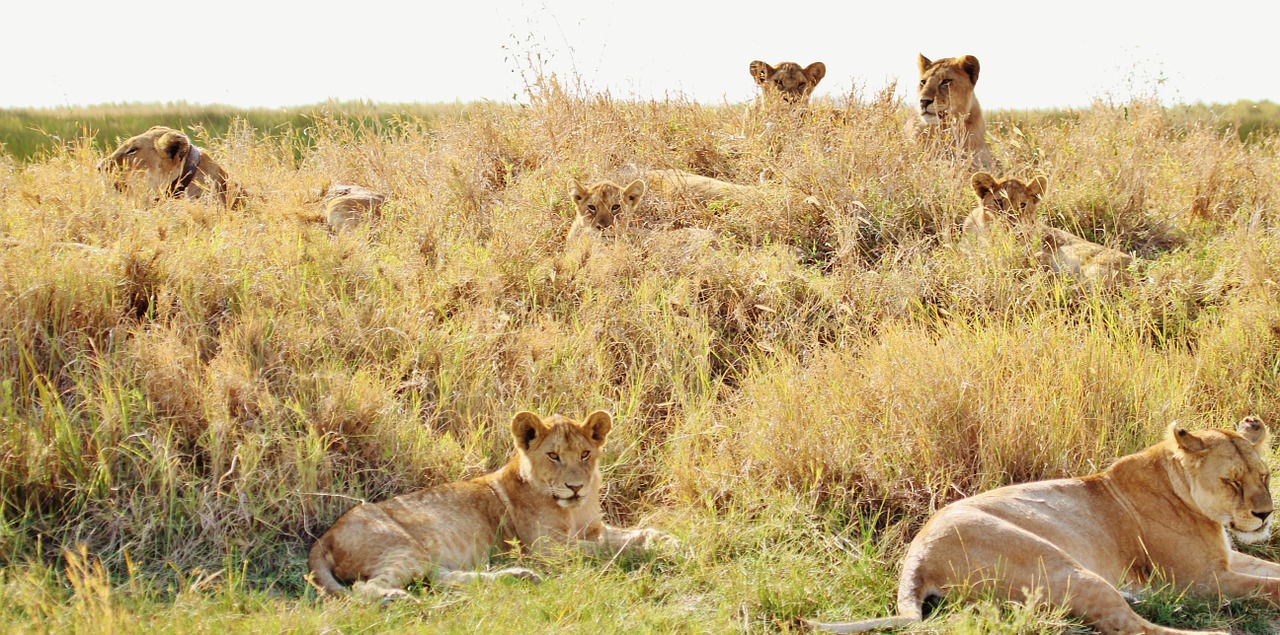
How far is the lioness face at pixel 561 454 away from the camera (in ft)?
16.6

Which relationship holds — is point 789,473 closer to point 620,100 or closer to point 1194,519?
point 1194,519

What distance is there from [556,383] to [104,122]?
12.7 m

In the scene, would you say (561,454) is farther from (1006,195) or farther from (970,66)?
(970,66)

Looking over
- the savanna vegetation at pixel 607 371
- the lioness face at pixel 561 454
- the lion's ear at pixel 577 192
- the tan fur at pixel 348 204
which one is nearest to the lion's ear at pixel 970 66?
the savanna vegetation at pixel 607 371

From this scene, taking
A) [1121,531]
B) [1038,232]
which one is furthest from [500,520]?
[1038,232]

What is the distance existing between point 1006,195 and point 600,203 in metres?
2.85

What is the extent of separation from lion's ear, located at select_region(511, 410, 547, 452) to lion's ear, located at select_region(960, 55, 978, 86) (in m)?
6.58

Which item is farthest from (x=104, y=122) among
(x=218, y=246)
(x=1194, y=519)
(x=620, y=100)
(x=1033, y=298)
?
(x=1194, y=519)

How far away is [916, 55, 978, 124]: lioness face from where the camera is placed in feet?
32.7

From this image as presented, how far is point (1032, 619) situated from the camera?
4039 millimetres

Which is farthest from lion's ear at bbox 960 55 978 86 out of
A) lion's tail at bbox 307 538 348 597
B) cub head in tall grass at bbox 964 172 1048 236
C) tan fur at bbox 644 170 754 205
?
lion's tail at bbox 307 538 348 597

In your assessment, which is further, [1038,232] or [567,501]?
Answer: [1038,232]

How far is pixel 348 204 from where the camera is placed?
8625 mm

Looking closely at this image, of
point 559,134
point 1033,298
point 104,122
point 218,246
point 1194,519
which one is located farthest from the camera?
point 104,122
